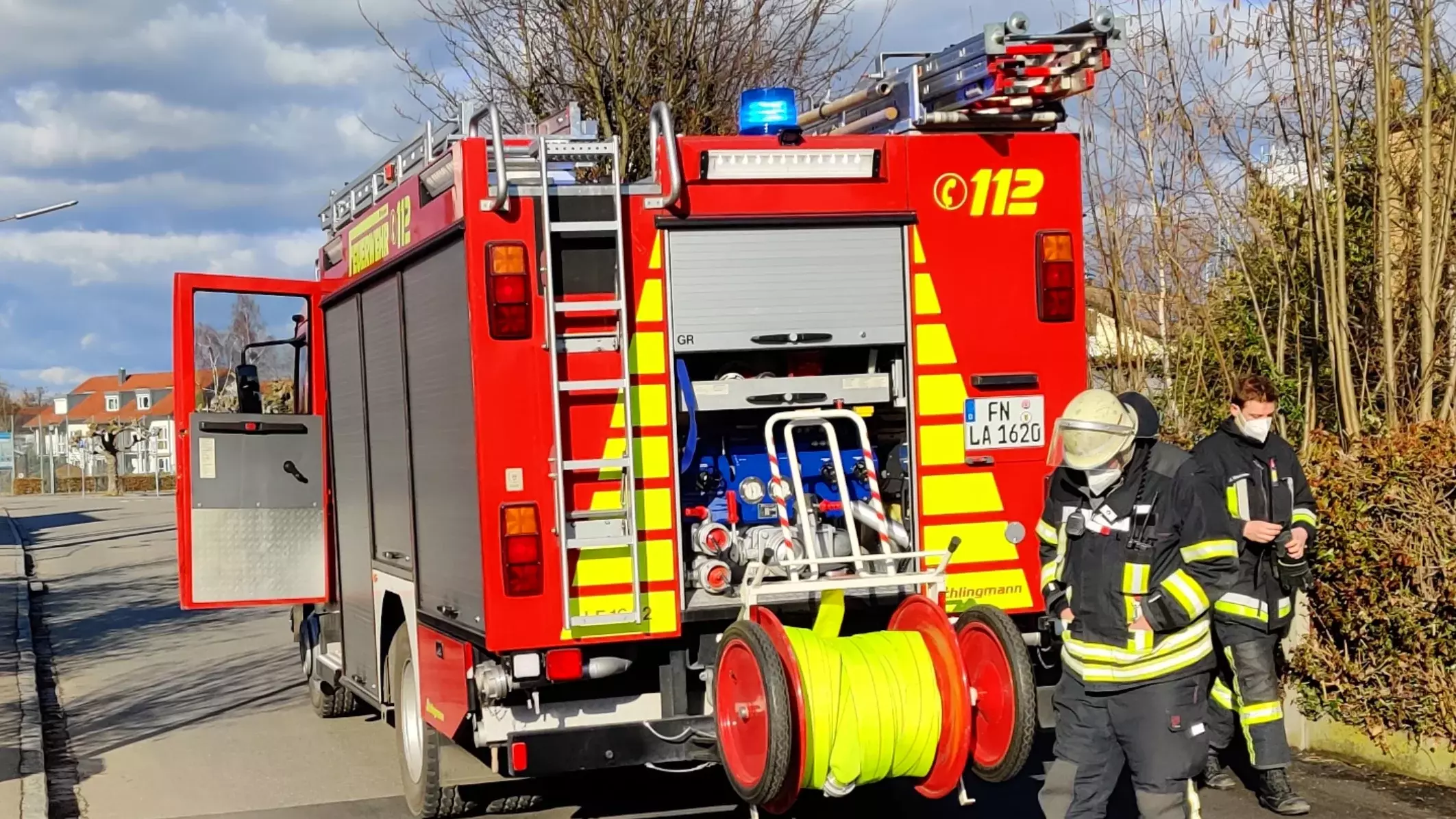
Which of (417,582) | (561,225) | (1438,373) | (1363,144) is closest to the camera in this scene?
(561,225)

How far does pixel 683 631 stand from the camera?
6137 mm

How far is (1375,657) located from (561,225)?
4329mm

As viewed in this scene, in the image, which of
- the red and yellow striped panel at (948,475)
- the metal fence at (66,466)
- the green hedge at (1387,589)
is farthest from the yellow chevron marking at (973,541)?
→ the metal fence at (66,466)

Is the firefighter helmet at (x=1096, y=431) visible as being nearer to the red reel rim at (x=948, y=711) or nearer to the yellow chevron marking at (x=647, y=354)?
the red reel rim at (x=948, y=711)

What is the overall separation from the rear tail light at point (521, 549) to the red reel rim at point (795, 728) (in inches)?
38.7

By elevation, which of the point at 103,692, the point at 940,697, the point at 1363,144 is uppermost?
the point at 1363,144

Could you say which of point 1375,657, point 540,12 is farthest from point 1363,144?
point 540,12

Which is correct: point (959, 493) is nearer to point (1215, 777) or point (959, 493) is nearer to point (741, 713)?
point (741, 713)

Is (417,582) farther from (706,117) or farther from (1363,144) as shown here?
(706,117)

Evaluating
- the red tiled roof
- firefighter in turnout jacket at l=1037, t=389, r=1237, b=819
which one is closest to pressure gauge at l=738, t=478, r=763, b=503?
firefighter in turnout jacket at l=1037, t=389, r=1237, b=819

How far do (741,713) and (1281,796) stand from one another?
275cm

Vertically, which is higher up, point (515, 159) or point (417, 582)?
point (515, 159)

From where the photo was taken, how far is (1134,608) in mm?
4926

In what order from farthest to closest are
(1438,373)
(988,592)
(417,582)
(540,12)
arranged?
(540,12)
(1438,373)
(417,582)
(988,592)
